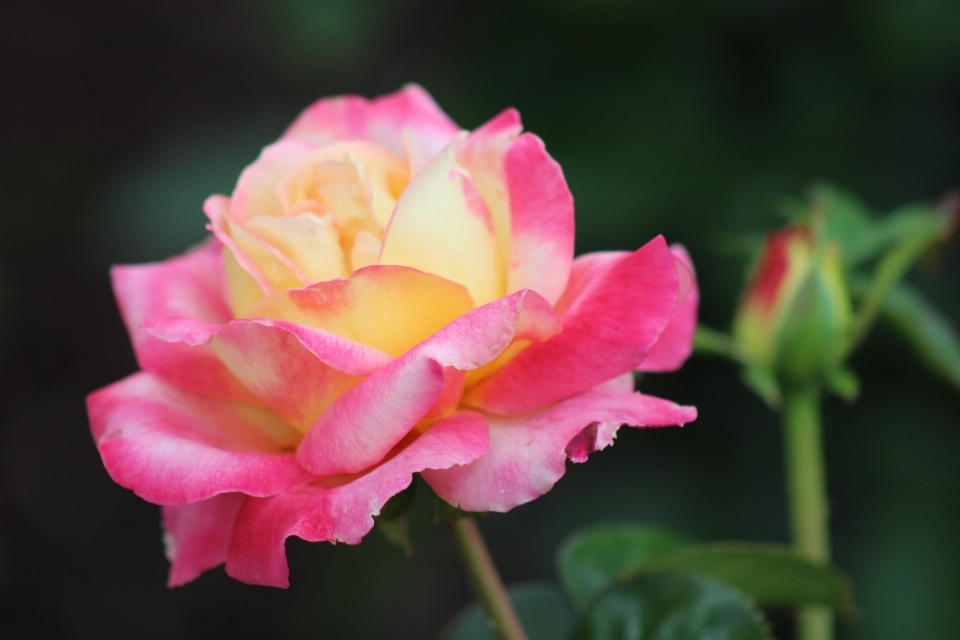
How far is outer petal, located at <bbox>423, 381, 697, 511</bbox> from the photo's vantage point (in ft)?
1.04

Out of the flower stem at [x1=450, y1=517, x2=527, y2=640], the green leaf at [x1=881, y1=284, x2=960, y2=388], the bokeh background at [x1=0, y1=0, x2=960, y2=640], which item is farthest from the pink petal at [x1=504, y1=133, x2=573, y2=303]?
the bokeh background at [x1=0, y1=0, x2=960, y2=640]

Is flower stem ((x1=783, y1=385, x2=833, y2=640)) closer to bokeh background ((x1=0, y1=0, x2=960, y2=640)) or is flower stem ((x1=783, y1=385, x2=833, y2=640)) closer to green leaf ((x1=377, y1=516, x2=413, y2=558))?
green leaf ((x1=377, y1=516, x2=413, y2=558))

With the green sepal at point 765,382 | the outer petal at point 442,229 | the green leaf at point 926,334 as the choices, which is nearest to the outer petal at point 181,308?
the outer petal at point 442,229

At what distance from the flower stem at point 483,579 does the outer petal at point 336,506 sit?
59 millimetres

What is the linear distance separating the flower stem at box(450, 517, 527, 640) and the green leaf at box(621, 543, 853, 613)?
0.10 m

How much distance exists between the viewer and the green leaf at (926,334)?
26.3 inches

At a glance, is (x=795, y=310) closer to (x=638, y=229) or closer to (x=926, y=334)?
(x=926, y=334)

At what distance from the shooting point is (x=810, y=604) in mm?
503

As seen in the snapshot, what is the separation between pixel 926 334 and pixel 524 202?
1.48ft

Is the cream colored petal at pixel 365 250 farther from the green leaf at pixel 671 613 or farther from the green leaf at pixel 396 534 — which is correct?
the green leaf at pixel 671 613

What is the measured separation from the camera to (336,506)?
32 cm

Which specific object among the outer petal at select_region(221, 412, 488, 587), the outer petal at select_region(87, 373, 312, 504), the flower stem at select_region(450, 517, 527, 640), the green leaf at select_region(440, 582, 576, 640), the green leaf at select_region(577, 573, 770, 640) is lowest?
the green leaf at select_region(440, 582, 576, 640)

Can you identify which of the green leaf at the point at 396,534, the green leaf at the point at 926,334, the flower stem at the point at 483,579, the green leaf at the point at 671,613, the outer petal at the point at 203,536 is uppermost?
the outer petal at the point at 203,536

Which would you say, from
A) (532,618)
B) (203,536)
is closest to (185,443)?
(203,536)
